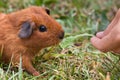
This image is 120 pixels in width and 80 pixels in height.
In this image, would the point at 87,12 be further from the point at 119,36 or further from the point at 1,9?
the point at 119,36

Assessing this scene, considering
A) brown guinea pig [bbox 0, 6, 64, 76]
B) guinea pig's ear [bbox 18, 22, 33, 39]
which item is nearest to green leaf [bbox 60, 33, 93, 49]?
brown guinea pig [bbox 0, 6, 64, 76]

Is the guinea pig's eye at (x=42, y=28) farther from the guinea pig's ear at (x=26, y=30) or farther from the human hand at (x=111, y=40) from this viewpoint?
the human hand at (x=111, y=40)

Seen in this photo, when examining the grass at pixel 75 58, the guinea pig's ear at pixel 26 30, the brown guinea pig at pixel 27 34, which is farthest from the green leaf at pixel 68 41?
the guinea pig's ear at pixel 26 30

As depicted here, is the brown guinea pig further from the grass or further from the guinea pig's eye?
the grass

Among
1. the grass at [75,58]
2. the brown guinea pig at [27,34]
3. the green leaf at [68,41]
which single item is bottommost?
the grass at [75,58]

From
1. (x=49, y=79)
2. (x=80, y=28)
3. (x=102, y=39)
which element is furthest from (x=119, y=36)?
(x=80, y=28)

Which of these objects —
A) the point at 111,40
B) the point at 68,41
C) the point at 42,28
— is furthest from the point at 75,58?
the point at 111,40

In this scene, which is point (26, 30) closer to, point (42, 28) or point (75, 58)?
point (42, 28)

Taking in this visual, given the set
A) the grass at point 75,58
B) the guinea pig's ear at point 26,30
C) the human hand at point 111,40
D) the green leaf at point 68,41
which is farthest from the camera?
the green leaf at point 68,41

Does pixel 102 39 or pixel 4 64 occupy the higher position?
pixel 102 39
